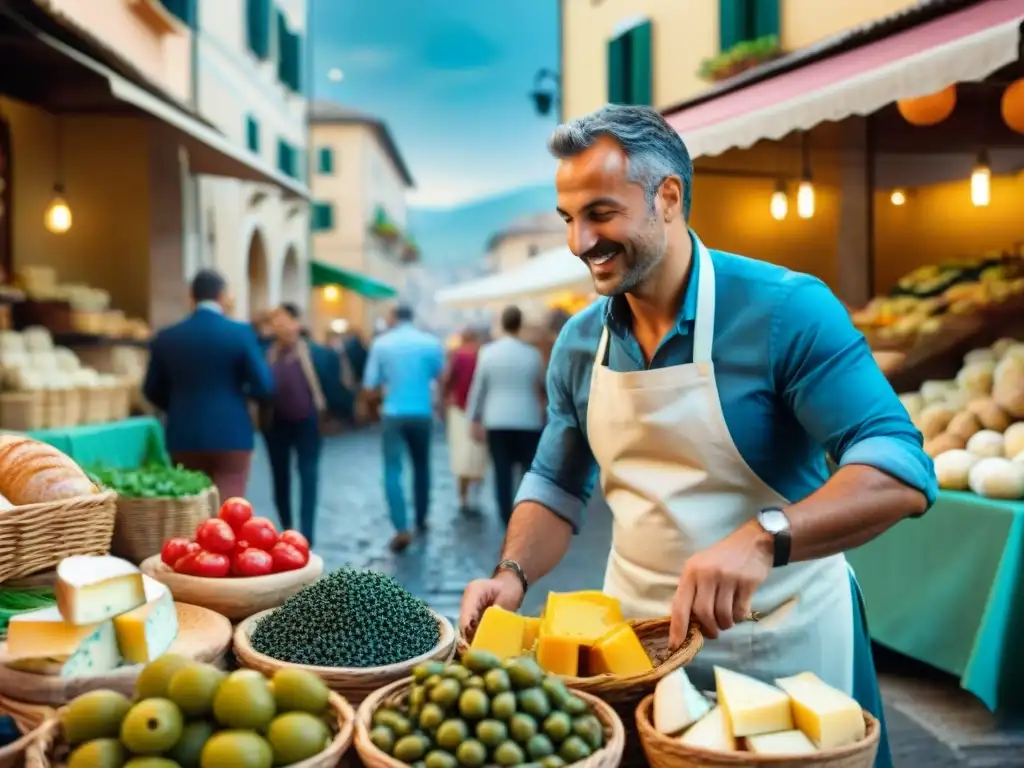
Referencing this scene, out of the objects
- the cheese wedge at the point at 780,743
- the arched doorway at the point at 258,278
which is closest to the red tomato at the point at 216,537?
the cheese wedge at the point at 780,743

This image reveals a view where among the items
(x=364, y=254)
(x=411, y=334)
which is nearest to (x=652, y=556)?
(x=411, y=334)

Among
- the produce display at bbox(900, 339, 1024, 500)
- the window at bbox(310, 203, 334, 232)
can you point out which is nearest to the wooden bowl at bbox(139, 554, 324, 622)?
the produce display at bbox(900, 339, 1024, 500)

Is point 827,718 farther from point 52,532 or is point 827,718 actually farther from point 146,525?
point 146,525

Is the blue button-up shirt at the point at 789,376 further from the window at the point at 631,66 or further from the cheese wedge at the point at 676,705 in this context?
the window at the point at 631,66

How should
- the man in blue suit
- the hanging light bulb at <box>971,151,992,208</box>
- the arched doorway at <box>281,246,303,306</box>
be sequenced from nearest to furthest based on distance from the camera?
the man in blue suit, the hanging light bulb at <box>971,151,992,208</box>, the arched doorway at <box>281,246,303,306</box>

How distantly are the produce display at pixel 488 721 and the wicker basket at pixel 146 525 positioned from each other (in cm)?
189

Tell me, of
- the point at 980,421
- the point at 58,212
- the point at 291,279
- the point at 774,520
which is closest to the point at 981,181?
the point at 980,421

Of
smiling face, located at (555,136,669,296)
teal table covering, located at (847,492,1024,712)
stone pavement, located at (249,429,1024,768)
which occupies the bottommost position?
stone pavement, located at (249,429,1024,768)

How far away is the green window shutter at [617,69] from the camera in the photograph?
650 inches

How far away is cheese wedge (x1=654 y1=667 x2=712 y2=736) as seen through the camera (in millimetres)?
1708

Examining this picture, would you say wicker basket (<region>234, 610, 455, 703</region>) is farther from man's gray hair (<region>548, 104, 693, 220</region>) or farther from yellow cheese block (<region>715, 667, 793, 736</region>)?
man's gray hair (<region>548, 104, 693, 220</region>)

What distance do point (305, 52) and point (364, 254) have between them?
1743 centimetres

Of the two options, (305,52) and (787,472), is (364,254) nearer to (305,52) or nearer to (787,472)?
(305,52)

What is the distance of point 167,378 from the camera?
6.28 metres
